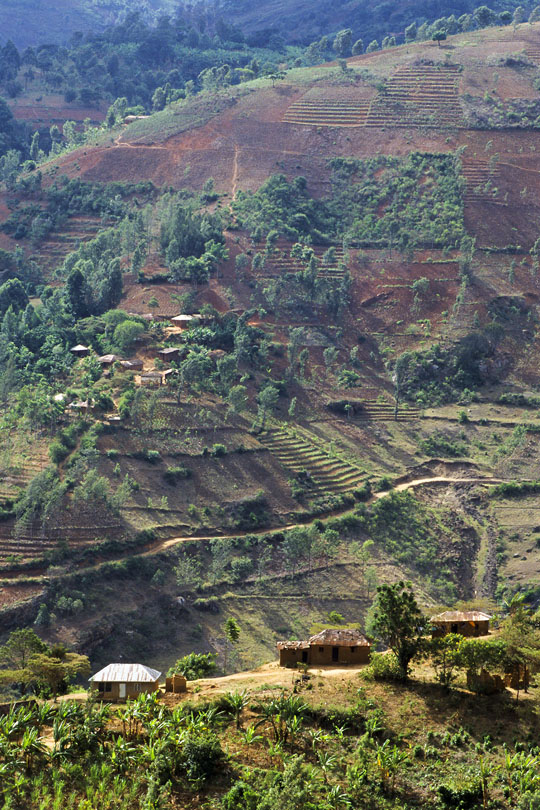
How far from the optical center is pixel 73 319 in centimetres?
7900

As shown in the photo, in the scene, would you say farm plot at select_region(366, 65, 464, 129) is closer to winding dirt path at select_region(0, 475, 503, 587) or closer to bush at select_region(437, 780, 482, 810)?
winding dirt path at select_region(0, 475, 503, 587)

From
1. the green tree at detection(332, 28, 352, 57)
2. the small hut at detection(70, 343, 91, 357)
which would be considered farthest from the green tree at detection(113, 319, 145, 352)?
the green tree at detection(332, 28, 352, 57)

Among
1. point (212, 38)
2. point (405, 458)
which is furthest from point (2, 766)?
point (212, 38)

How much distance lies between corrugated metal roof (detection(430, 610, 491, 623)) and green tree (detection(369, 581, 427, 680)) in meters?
6.16

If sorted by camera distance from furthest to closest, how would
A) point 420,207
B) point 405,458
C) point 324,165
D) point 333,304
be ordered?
point 324,165
point 420,207
point 333,304
point 405,458

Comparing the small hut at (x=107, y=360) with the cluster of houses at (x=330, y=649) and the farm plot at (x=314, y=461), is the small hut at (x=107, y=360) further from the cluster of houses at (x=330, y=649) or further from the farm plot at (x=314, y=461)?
the cluster of houses at (x=330, y=649)

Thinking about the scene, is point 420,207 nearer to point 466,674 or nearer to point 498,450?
point 498,450

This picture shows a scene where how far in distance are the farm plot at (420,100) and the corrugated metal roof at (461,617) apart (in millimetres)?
75018

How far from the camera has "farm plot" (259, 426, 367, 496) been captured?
226 feet

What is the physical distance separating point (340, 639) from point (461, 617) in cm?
544

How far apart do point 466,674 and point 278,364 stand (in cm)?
4431

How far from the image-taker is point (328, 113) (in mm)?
113500

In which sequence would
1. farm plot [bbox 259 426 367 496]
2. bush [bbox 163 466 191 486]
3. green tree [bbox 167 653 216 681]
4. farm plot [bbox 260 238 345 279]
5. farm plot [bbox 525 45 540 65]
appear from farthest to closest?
farm plot [bbox 525 45 540 65], farm plot [bbox 260 238 345 279], farm plot [bbox 259 426 367 496], bush [bbox 163 466 191 486], green tree [bbox 167 653 216 681]

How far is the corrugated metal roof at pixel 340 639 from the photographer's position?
41.5 metres
